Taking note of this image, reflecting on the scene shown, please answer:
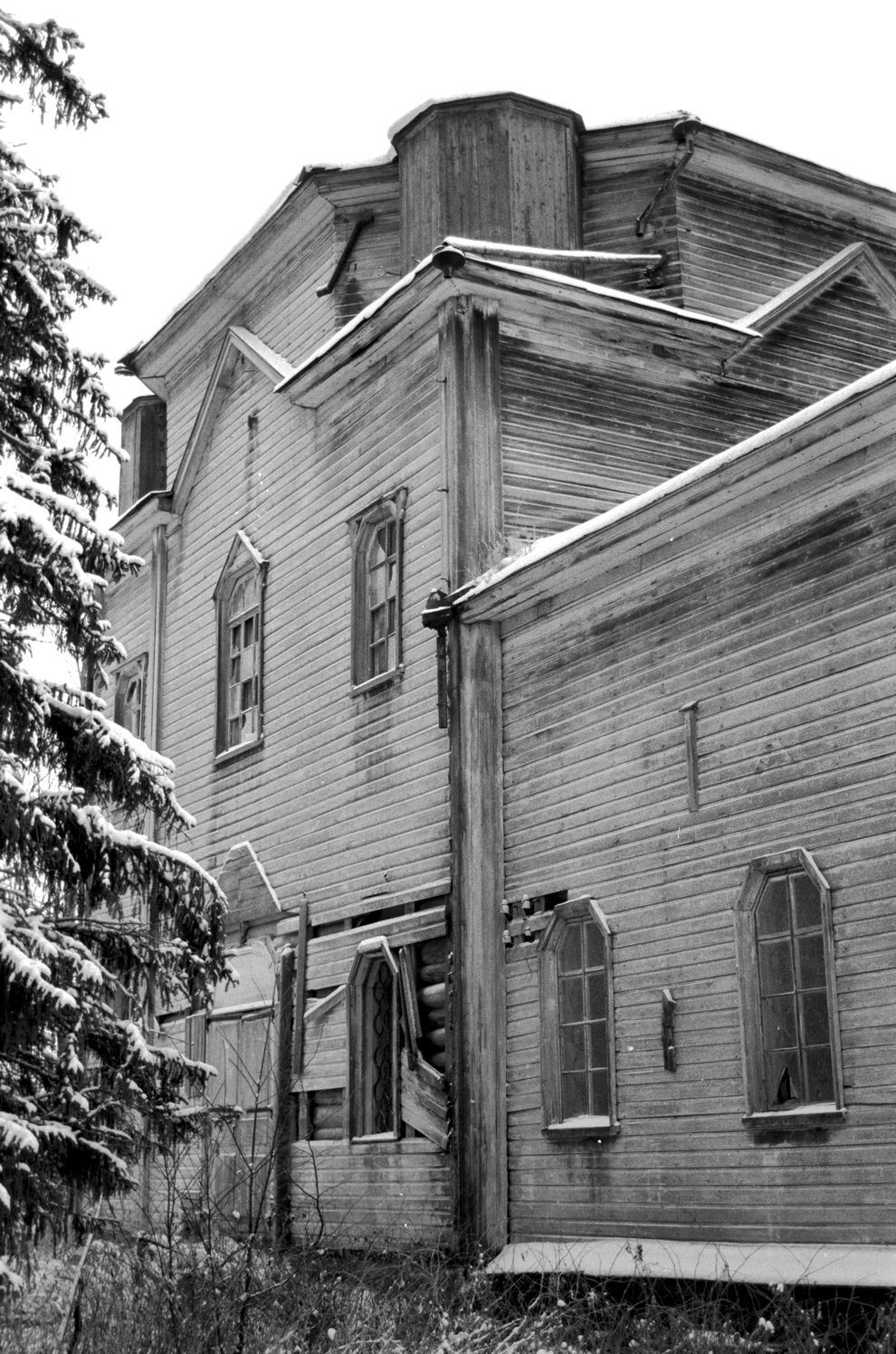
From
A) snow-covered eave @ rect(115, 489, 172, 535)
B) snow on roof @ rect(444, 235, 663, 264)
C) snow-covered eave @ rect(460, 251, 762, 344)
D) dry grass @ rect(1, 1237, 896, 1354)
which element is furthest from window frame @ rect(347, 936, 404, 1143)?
snow-covered eave @ rect(115, 489, 172, 535)

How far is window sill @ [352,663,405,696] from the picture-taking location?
14977mm

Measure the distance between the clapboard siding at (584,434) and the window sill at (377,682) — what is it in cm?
164

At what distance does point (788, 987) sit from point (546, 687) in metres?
3.66

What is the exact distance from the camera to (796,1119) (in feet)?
33.2

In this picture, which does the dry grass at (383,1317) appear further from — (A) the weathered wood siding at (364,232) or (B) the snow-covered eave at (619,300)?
(A) the weathered wood siding at (364,232)

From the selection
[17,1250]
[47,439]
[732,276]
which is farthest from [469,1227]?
[732,276]

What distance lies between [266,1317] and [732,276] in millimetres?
11673

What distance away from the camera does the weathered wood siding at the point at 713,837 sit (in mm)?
9930

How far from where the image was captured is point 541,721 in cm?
1325

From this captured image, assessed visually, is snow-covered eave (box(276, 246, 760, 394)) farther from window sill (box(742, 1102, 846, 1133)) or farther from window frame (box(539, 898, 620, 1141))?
window sill (box(742, 1102, 846, 1133))

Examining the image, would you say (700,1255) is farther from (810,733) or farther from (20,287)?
(20,287)

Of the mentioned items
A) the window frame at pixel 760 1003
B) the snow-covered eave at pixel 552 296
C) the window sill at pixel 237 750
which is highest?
the snow-covered eave at pixel 552 296

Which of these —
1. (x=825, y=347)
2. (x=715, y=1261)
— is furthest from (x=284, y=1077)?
(x=825, y=347)

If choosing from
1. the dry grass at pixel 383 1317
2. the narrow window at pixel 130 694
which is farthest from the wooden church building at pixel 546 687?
the dry grass at pixel 383 1317
